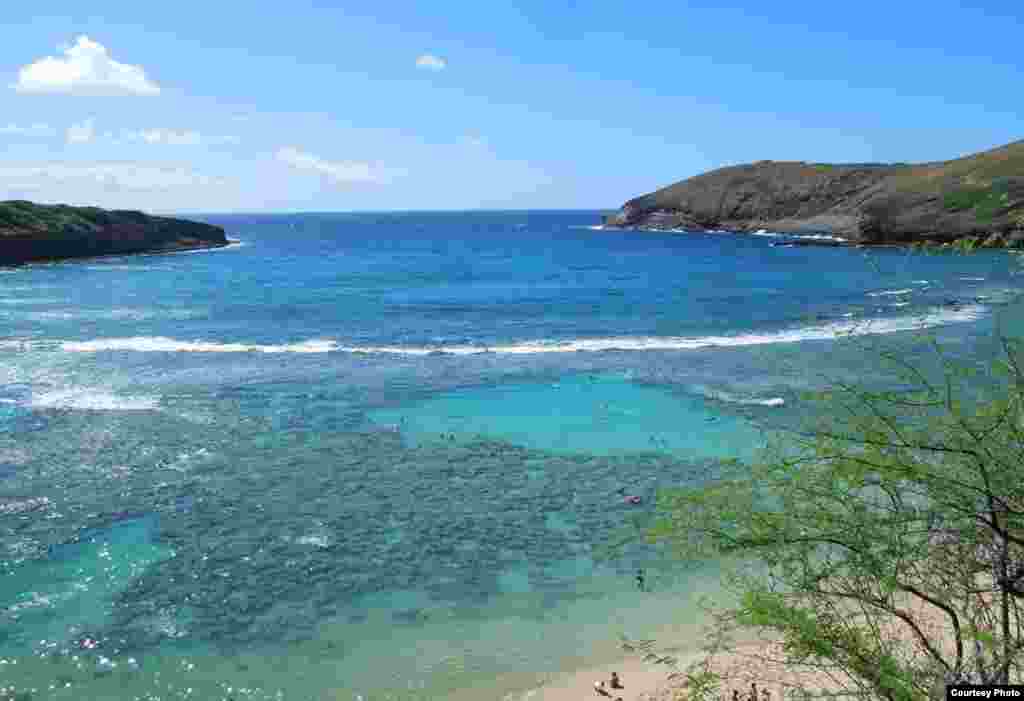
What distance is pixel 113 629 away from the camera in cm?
1536

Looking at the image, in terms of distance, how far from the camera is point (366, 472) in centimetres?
2406

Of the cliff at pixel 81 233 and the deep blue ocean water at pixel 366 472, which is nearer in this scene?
the deep blue ocean water at pixel 366 472

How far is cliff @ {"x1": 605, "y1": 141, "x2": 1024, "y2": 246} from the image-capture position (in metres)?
94.0

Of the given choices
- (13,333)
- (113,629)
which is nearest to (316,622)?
(113,629)

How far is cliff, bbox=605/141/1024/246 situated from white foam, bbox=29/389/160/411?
6167 centimetres

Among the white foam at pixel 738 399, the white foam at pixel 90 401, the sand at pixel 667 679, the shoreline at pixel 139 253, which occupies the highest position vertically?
the shoreline at pixel 139 253

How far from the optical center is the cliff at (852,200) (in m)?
94.0

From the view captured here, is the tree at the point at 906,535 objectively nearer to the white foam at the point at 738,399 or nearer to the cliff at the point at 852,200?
the white foam at the point at 738,399

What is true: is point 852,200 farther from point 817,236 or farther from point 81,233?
point 81,233

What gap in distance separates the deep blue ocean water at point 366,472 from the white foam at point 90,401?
8.2 inches

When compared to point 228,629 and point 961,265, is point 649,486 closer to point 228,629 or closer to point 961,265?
point 228,629

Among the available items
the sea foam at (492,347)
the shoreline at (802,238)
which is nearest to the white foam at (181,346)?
the sea foam at (492,347)

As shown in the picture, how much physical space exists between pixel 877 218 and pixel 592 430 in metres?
90.5

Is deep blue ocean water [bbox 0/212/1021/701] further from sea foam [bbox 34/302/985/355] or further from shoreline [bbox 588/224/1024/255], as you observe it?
shoreline [bbox 588/224/1024/255]
